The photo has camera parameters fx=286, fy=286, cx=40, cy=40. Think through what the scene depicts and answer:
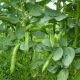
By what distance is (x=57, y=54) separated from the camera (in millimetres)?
1233

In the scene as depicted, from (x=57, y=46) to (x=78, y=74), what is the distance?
0.18 metres

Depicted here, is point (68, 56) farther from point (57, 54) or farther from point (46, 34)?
point (46, 34)

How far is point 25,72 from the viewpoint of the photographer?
5.59ft

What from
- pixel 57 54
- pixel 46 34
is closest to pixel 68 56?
pixel 57 54

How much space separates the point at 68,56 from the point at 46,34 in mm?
208

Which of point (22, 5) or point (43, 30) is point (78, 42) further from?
point (22, 5)

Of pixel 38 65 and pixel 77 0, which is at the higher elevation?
pixel 77 0

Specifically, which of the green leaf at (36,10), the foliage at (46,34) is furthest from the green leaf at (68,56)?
the green leaf at (36,10)

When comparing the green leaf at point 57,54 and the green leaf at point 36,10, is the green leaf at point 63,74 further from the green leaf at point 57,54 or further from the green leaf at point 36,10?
the green leaf at point 36,10

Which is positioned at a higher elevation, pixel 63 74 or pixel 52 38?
pixel 52 38

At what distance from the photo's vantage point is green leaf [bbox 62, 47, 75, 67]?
1.21 m

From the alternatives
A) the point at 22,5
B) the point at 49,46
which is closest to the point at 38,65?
the point at 49,46

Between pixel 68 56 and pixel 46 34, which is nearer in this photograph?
pixel 68 56

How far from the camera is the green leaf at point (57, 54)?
1.21 metres
